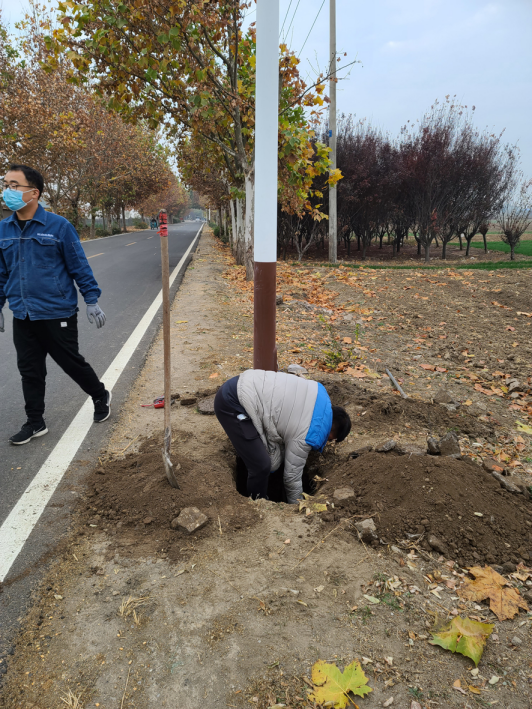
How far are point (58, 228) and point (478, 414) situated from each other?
4.09 meters

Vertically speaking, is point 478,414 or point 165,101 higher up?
point 165,101

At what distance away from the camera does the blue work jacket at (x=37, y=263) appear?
3.60 m

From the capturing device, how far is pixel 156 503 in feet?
9.59

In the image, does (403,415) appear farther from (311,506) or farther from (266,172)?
(266,172)

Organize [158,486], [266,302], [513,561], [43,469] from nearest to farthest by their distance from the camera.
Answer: [513,561] → [158,486] → [43,469] → [266,302]

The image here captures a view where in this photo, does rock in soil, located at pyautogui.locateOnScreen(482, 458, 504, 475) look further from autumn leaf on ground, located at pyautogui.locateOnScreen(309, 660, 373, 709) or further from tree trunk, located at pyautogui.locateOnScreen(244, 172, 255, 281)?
tree trunk, located at pyautogui.locateOnScreen(244, 172, 255, 281)

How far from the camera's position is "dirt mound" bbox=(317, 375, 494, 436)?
4203 mm

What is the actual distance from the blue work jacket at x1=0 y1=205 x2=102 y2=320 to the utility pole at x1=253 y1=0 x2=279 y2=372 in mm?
1384

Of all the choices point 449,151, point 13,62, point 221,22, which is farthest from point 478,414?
point 13,62

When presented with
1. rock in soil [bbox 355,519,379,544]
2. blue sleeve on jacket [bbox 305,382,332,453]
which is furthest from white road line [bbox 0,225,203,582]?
rock in soil [bbox 355,519,379,544]

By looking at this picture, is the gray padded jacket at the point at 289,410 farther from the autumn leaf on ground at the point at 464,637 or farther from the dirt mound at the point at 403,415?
the autumn leaf on ground at the point at 464,637

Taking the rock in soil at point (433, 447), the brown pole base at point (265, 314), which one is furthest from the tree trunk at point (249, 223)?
the rock in soil at point (433, 447)

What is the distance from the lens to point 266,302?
13.4 ft

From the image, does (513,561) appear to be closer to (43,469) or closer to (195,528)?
(195,528)
